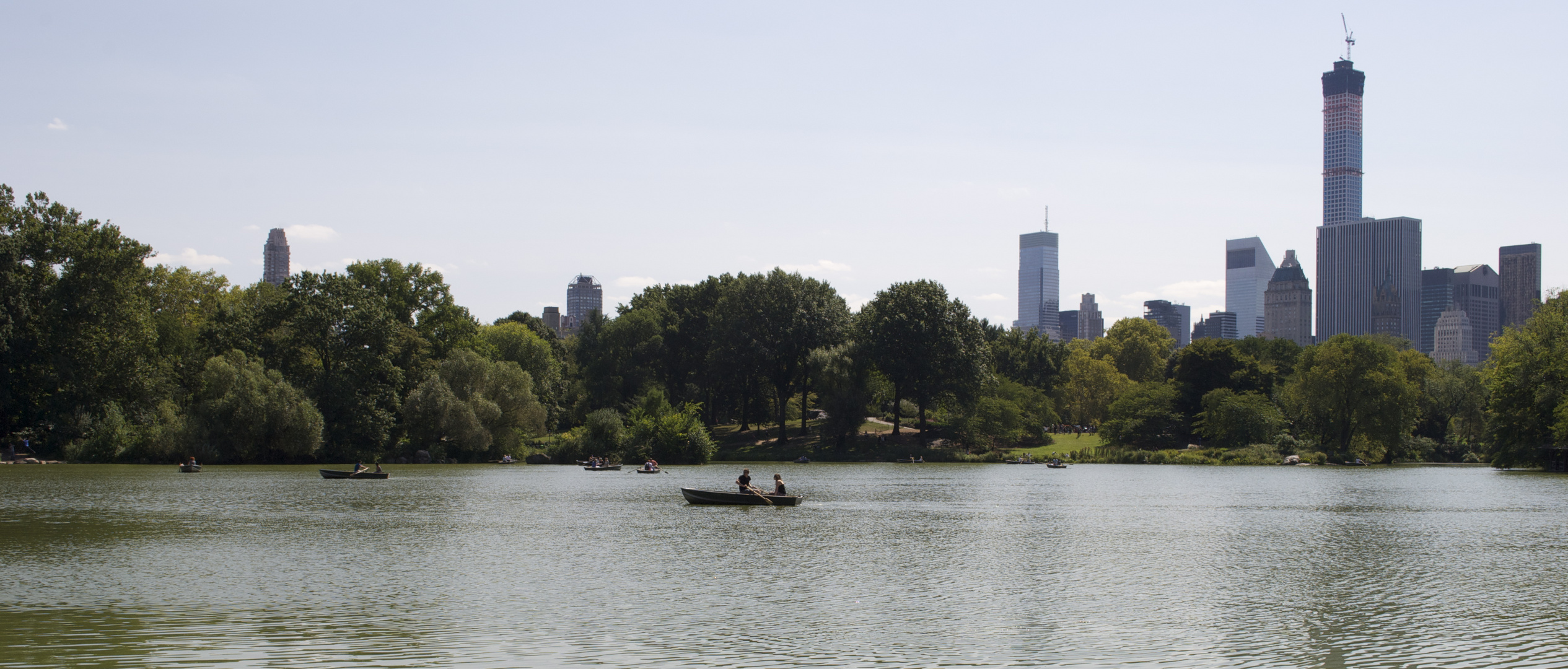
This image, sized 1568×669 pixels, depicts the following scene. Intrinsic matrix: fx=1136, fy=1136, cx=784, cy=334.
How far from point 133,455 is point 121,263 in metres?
13.4

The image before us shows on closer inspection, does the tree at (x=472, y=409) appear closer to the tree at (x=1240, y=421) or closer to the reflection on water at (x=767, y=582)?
the reflection on water at (x=767, y=582)

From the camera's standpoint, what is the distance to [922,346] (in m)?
101

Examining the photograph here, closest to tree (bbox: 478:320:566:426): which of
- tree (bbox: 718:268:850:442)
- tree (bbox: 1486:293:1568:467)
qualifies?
tree (bbox: 718:268:850:442)

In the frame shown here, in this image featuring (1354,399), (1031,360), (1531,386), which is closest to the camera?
(1531,386)

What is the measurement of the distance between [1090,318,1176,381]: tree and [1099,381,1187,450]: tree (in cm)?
3728

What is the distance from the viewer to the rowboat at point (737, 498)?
1870 inches

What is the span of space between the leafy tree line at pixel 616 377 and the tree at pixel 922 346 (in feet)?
0.58

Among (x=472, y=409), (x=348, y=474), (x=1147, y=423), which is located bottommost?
(x=348, y=474)

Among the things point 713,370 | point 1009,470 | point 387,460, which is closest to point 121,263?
point 387,460

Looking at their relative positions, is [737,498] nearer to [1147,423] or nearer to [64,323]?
[64,323]

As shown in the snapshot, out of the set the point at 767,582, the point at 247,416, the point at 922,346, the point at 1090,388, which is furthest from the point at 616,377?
the point at 767,582

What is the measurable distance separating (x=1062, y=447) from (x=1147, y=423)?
882cm

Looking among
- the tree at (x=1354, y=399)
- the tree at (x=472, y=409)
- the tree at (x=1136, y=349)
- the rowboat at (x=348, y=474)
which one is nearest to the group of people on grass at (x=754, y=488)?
the rowboat at (x=348, y=474)

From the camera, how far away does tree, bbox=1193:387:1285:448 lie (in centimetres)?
10088
